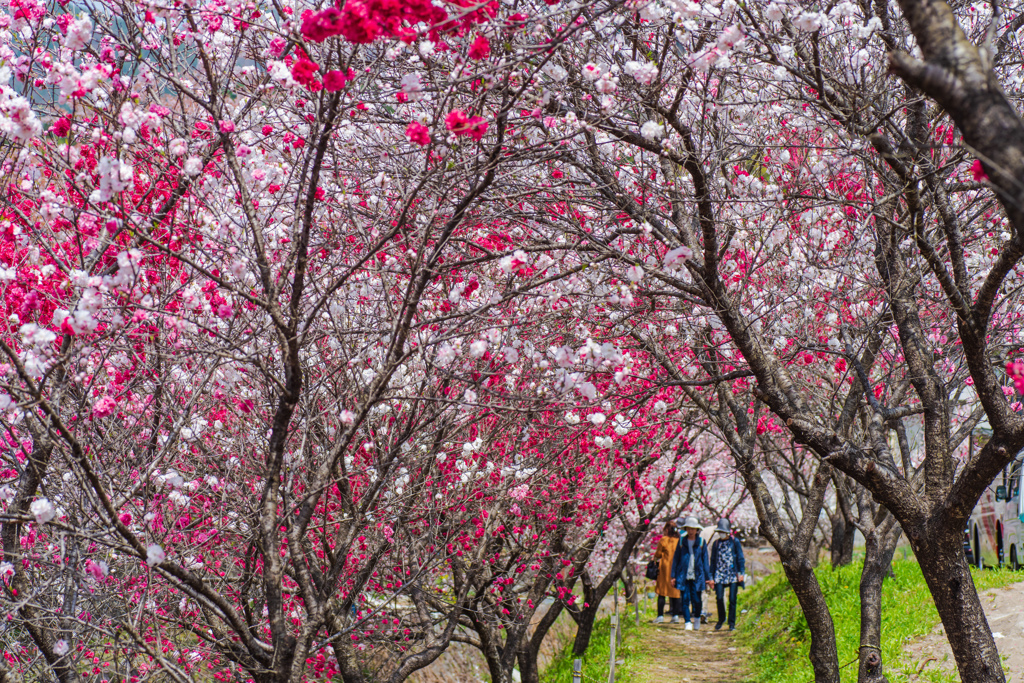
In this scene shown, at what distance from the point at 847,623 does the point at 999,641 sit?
2.49 metres

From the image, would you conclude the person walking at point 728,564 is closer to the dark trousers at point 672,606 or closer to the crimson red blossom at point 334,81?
the dark trousers at point 672,606

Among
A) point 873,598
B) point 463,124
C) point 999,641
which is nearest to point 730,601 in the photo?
point 999,641

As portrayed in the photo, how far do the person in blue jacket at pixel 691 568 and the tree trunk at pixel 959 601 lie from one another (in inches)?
334

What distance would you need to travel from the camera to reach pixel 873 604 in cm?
741

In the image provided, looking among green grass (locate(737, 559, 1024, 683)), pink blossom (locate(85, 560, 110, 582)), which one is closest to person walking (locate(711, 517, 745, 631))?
green grass (locate(737, 559, 1024, 683))

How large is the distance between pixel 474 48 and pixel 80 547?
3056mm

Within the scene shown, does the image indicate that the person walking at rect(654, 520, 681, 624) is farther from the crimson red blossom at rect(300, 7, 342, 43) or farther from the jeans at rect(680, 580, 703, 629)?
the crimson red blossom at rect(300, 7, 342, 43)

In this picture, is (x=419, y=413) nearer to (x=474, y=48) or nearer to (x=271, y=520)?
(x=271, y=520)

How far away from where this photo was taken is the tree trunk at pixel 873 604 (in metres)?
7.17

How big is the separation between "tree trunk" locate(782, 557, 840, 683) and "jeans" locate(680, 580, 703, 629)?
6676 millimetres

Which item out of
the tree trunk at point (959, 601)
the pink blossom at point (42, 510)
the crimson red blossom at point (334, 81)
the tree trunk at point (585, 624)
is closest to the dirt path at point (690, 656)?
the tree trunk at point (585, 624)

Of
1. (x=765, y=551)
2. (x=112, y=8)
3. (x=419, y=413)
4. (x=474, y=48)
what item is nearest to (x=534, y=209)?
(x=419, y=413)

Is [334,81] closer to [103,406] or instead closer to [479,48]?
[479,48]

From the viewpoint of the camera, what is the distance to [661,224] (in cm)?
534
